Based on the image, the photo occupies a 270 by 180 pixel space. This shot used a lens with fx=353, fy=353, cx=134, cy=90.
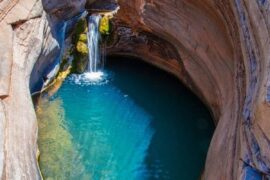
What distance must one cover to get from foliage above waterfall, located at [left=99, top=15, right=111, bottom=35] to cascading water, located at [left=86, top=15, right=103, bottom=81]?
0.14 metres

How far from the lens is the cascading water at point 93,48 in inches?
507

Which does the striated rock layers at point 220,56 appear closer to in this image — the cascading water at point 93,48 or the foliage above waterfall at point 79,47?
the cascading water at point 93,48

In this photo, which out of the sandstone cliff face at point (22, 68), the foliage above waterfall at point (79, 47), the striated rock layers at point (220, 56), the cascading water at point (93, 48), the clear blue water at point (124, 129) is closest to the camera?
the striated rock layers at point (220, 56)

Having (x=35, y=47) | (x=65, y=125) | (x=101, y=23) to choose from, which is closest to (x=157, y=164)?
(x=65, y=125)

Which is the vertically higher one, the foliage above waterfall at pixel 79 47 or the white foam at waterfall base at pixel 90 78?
the foliage above waterfall at pixel 79 47

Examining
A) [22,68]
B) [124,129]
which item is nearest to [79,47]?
[124,129]

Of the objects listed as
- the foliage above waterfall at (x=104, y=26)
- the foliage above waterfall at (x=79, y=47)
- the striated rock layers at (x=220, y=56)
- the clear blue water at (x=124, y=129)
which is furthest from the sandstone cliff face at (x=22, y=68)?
the striated rock layers at (x=220, y=56)

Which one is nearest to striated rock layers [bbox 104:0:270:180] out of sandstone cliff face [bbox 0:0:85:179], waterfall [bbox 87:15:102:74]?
waterfall [bbox 87:15:102:74]

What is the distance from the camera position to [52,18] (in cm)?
1084

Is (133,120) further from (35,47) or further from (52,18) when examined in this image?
(52,18)

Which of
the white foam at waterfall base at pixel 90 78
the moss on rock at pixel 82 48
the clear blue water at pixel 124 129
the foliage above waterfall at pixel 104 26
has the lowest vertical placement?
the clear blue water at pixel 124 129

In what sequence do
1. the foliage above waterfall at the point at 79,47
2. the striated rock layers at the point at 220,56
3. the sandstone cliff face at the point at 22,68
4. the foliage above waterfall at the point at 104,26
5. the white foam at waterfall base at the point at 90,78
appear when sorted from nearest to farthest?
1. the striated rock layers at the point at 220,56
2. the sandstone cliff face at the point at 22,68
3. the white foam at waterfall base at the point at 90,78
4. the foliage above waterfall at the point at 79,47
5. the foliage above waterfall at the point at 104,26

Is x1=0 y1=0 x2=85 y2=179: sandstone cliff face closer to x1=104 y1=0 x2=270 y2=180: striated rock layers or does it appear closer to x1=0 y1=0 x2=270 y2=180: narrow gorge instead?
x1=0 y1=0 x2=270 y2=180: narrow gorge

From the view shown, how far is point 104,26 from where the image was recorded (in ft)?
43.4
